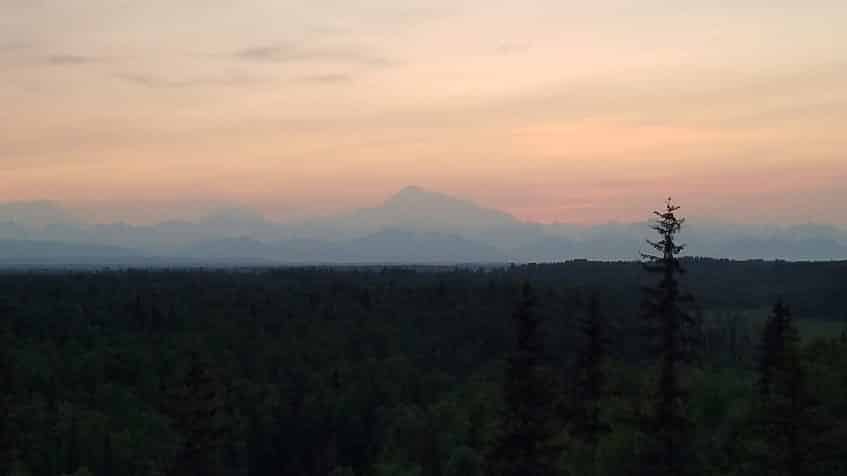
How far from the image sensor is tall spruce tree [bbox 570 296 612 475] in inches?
1218

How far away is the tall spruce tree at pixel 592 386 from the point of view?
1218 inches

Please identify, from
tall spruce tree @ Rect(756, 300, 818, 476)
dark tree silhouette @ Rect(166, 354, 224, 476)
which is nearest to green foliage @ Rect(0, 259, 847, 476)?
dark tree silhouette @ Rect(166, 354, 224, 476)

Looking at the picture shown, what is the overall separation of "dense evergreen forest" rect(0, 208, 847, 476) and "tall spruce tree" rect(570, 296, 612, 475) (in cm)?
10

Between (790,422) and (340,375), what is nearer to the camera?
(790,422)

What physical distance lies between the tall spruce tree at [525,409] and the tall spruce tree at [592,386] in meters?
10.4

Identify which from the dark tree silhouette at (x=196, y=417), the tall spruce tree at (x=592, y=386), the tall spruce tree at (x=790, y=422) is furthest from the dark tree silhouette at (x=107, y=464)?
the tall spruce tree at (x=790, y=422)

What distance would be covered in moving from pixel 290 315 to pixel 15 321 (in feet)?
112

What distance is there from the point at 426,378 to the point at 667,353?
76.2 metres

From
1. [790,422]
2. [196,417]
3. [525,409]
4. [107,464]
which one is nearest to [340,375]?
[107,464]

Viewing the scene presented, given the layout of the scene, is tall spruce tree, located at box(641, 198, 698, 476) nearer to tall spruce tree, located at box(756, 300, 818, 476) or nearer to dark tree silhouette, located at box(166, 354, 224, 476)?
tall spruce tree, located at box(756, 300, 818, 476)

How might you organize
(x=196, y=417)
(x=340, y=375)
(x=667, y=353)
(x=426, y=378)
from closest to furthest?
(x=667, y=353) → (x=196, y=417) → (x=426, y=378) → (x=340, y=375)

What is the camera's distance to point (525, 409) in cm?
2012

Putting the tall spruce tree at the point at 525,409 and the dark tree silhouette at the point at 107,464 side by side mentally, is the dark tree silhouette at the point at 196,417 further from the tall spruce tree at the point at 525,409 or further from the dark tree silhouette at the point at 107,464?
the dark tree silhouette at the point at 107,464

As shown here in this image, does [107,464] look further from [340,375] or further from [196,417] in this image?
[196,417]
